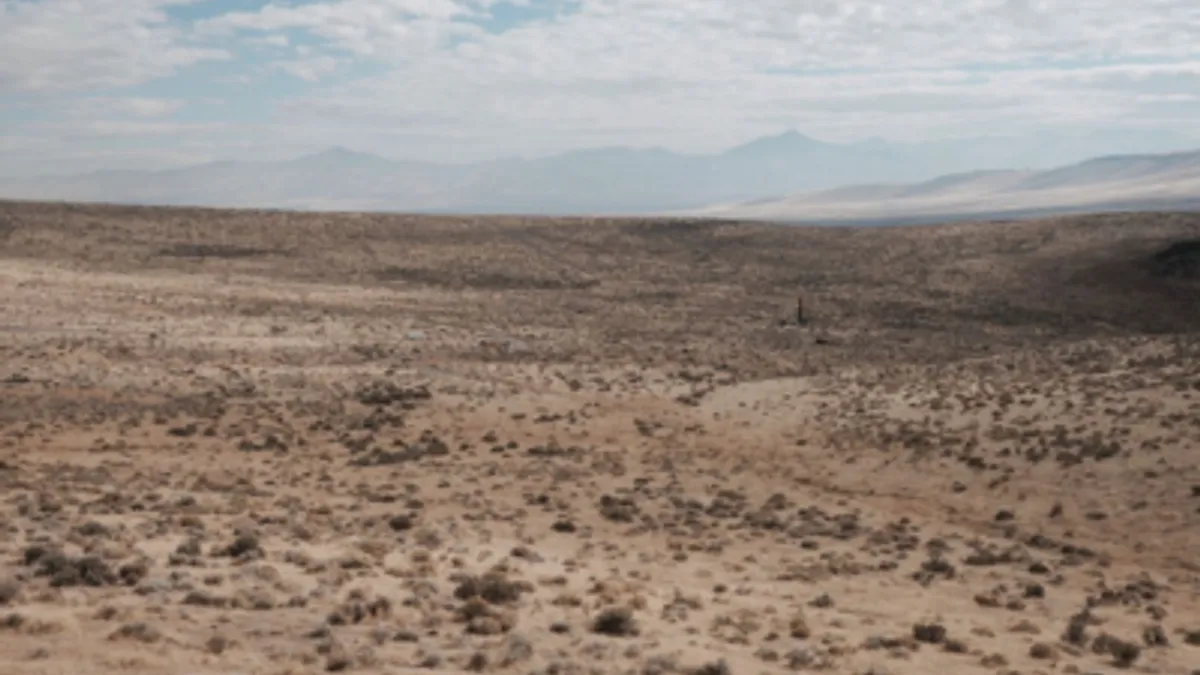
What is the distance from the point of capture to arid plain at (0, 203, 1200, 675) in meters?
11.5

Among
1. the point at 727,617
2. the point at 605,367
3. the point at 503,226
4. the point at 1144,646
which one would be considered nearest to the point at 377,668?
the point at 727,617

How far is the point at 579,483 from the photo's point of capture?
70.6ft

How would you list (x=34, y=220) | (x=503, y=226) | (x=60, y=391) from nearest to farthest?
(x=60, y=391)
(x=34, y=220)
(x=503, y=226)

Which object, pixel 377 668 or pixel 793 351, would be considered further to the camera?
pixel 793 351

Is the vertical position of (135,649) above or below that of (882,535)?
above

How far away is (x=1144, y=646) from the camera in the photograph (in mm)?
12297

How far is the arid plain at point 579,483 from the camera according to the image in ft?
37.9

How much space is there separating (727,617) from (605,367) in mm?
22676

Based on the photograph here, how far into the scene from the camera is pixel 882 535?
1784 centimetres

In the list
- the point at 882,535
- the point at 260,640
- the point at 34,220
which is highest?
the point at 34,220

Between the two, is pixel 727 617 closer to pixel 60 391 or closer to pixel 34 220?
pixel 60 391

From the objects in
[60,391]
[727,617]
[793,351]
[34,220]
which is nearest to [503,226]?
[34,220]

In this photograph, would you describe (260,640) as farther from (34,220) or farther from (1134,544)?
(34,220)

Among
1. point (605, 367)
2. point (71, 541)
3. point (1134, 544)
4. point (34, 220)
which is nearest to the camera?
point (71, 541)
